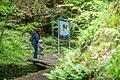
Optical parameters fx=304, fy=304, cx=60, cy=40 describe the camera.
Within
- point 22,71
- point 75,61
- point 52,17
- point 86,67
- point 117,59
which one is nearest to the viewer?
point 117,59

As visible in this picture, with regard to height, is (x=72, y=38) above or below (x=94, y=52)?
below

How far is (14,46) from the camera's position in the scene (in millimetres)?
16156

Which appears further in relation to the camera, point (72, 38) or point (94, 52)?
point (72, 38)

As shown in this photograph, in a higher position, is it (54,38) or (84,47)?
(84,47)

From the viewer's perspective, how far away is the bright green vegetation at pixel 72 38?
3906 millimetres

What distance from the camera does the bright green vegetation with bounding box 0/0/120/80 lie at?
12.8 ft

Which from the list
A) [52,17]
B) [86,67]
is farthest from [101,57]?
[52,17]

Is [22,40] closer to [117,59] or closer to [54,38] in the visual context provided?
[54,38]

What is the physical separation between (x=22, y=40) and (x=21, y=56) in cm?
282

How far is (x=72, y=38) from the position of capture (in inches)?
766

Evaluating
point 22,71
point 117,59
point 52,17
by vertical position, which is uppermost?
point 117,59

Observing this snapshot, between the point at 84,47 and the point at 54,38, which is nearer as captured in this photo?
the point at 84,47

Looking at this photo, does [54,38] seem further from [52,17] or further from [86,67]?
[86,67]

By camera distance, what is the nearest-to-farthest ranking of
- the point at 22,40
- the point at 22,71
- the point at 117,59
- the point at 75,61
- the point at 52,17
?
the point at 117,59
the point at 75,61
the point at 22,71
the point at 22,40
the point at 52,17
